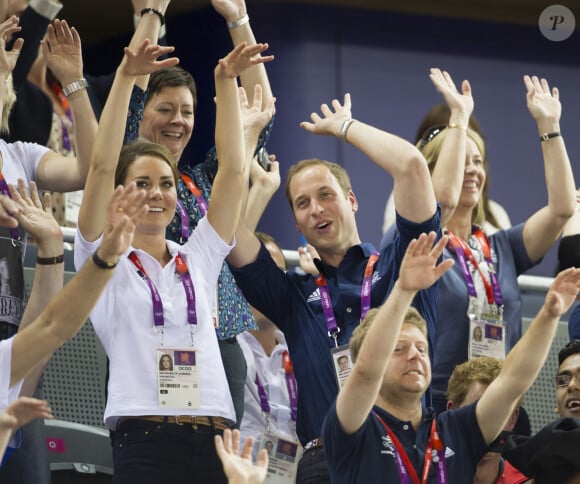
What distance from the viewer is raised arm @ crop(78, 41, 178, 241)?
340 cm

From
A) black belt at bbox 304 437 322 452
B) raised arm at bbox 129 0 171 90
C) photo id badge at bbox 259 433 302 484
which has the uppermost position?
raised arm at bbox 129 0 171 90

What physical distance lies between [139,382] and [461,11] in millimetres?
5460

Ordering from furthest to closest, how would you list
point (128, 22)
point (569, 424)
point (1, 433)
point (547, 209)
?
1. point (128, 22)
2. point (547, 209)
3. point (569, 424)
4. point (1, 433)

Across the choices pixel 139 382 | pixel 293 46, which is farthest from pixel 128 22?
pixel 139 382

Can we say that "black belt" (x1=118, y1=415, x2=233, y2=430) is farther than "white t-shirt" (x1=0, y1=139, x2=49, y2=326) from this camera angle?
No

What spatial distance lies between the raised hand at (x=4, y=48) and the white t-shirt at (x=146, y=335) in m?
0.59

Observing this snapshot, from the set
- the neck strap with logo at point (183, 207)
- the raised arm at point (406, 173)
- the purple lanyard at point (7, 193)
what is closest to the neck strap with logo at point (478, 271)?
the raised arm at point (406, 173)

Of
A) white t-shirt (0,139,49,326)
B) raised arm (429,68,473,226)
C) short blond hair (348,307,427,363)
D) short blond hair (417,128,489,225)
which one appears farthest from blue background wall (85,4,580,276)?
short blond hair (348,307,427,363)

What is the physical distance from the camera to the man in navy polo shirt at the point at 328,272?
3682 mm

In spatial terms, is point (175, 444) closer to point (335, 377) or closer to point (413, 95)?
point (335, 377)

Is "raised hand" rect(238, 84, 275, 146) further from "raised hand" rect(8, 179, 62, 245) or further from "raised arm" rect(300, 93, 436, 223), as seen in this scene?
"raised hand" rect(8, 179, 62, 245)

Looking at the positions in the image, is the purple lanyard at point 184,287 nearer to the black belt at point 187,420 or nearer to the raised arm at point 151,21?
the black belt at point 187,420

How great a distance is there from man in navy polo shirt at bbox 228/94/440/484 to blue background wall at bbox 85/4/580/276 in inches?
142

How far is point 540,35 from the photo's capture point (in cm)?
845
